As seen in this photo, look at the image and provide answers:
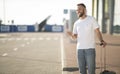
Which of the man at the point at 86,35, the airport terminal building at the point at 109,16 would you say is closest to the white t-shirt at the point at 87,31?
the man at the point at 86,35

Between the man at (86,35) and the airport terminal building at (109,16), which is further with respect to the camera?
the airport terminal building at (109,16)

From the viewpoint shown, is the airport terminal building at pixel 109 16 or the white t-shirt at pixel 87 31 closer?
the white t-shirt at pixel 87 31

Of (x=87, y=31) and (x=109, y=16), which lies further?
(x=109, y=16)

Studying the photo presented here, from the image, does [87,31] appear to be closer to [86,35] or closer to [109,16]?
[86,35]

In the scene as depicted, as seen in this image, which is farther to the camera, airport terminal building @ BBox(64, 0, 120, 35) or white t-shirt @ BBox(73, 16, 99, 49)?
airport terminal building @ BBox(64, 0, 120, 35)

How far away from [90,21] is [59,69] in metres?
5.40

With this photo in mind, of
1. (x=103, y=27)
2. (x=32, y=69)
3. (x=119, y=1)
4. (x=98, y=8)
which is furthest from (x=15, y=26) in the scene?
(x=32, y=69)

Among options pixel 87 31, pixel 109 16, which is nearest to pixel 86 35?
pixel 87 31

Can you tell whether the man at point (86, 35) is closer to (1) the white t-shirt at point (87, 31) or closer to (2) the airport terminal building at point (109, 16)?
(1) the white t-shirt at point (87, 31)

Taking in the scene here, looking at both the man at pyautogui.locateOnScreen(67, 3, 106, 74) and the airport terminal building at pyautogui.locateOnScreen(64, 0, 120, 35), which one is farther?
the airport terminal building at pyautogui.locateOnScreen(64, 0, 120, 35)

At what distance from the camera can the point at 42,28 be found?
250 feet

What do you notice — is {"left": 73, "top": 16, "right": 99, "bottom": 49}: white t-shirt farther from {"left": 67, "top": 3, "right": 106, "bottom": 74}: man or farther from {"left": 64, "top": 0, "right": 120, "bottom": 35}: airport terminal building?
{"left": 64, "top": 0, "right": 120, "bottom": 35}: airport terminal building

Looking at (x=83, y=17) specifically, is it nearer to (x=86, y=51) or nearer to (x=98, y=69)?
(x=86, y=51)

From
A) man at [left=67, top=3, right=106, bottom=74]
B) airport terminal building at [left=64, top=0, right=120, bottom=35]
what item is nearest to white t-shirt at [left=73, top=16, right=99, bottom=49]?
man at [left=67, top=3, right=106, bottom=74]
